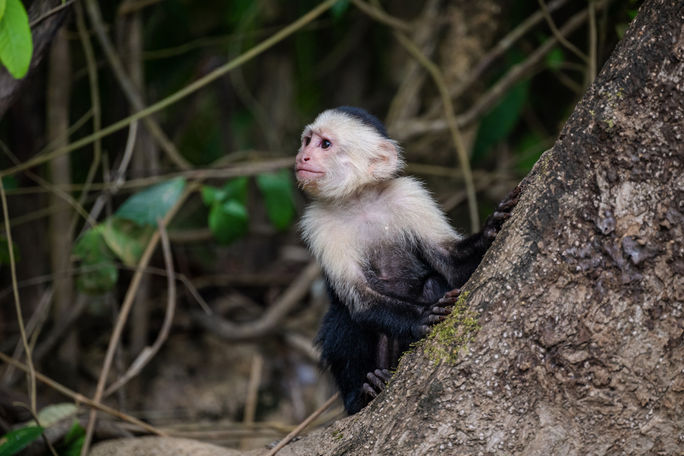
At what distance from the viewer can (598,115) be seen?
Answer: 177cm

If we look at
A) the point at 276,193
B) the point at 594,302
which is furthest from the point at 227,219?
the point at 594,302

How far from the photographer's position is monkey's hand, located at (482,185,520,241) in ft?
7.11

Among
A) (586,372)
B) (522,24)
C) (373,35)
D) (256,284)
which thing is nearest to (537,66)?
(522,24)

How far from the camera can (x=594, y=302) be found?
1.72 meters

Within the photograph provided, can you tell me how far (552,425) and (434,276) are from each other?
1045 millimetres

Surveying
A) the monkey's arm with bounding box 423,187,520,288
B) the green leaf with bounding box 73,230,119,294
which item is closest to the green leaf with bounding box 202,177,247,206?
the green leaf with bounding box 73,230,119,294

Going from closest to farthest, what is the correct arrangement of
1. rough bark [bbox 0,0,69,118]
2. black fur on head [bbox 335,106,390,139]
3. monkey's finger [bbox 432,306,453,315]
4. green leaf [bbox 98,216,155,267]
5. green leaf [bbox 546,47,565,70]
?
monkey's finger [bbox 432,306,453,315] → rough bark [bbox 0,0,69,118] → black fur on head [bbox 335,106,390,139] → green leaf [bbox 98,216,155,267] → green leaf [bbox 546,47,565,70]

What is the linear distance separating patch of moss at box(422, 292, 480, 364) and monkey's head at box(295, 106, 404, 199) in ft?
3.54

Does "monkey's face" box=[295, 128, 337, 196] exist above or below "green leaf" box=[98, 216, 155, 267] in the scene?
above

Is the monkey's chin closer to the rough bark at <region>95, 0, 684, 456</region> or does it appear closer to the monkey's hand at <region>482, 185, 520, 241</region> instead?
the monkey's hand at <region>482, 185, 520, 241</region>

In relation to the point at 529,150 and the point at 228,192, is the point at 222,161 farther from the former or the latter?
the point at 529,150

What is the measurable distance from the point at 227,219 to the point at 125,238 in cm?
50

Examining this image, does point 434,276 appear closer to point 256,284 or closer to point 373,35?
point 256,284

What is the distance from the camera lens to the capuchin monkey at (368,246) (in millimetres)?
2580
